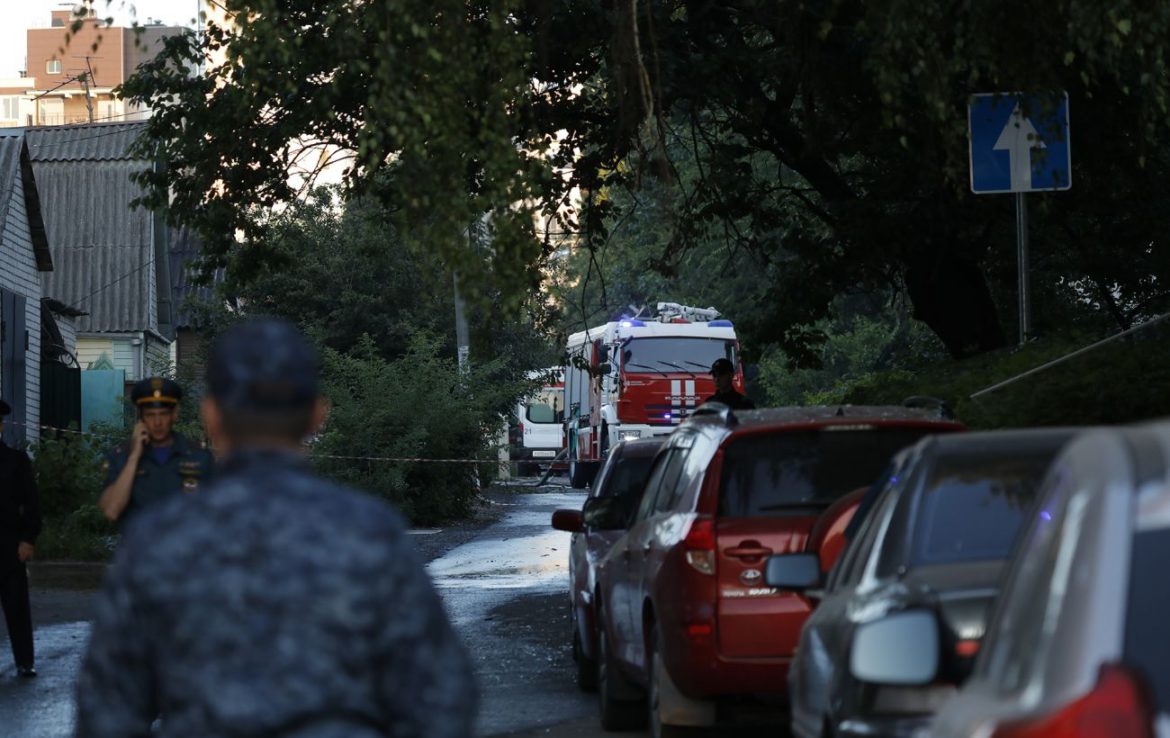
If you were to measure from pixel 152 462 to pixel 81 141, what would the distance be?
120ft

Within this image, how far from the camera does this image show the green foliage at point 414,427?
31.5 m

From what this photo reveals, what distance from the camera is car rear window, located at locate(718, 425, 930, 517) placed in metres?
9.03

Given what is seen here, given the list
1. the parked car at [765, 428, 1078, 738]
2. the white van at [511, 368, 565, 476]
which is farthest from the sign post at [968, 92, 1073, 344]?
the white van at [511, 368, 565, 476]

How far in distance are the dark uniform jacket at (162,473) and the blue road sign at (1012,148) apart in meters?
5.07

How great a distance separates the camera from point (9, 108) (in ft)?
545

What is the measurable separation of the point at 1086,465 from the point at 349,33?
7.13m

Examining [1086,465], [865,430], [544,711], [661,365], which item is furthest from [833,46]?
[661,365]

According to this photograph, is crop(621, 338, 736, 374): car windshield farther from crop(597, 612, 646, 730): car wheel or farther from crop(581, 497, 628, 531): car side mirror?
crop(597, 612, 646, 730): car wheel

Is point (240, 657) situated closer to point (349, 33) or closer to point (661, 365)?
point (349, 33)

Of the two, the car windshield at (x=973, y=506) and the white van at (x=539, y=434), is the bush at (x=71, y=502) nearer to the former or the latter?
the car windshield at (x=973, y=506)

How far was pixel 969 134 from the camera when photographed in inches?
484

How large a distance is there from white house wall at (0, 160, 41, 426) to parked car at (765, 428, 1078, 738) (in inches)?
982

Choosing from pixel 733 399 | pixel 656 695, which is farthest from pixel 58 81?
pixel 656 695

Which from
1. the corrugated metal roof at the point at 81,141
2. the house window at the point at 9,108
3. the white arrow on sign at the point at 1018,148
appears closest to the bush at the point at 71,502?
the white arrow on sign at the point at 1018,148
